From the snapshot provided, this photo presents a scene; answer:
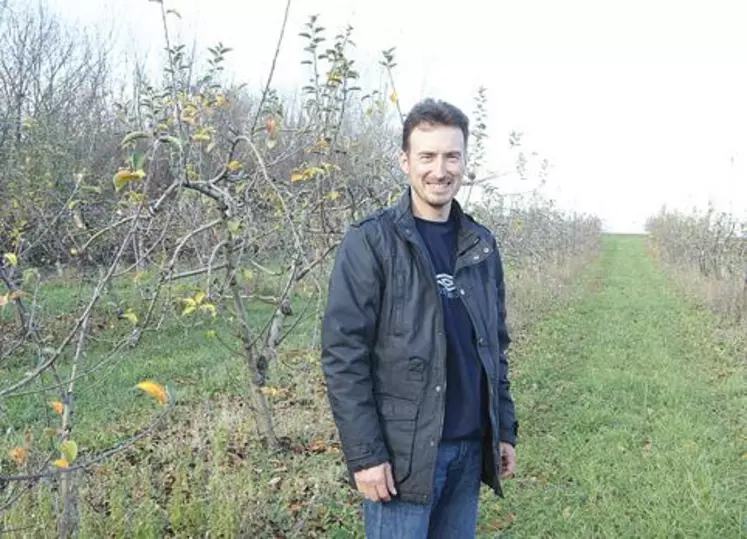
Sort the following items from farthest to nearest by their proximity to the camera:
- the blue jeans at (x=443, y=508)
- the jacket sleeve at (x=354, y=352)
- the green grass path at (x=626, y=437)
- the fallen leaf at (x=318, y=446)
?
1. the fallen leaf at (x=318, y=446)
2. the green grass path at (x=626, y=437)
3. the blue jeans at (x=443, y=508)
4. the jacket sleeve at (x=354, y=352)

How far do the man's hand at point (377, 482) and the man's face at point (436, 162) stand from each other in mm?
801

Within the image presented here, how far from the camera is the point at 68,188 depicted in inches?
409

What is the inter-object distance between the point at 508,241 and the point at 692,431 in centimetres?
747

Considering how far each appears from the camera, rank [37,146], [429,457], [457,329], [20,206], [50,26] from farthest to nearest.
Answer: [50,26] → [37,146] → [20,206] → [457,329] → [429,457]

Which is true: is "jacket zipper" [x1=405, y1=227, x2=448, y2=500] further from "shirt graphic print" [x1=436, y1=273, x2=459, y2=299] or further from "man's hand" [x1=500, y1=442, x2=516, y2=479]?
"man's hand" [x1=500, y1=442, x2=516, y2=479]

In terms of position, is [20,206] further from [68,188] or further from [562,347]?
[562,347]

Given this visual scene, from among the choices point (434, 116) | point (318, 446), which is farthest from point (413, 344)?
point (318, 446)

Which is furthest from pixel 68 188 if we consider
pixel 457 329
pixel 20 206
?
pixel 457 329

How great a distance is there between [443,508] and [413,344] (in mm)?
611

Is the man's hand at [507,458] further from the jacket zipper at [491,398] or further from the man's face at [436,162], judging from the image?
the man's face at [436,162]

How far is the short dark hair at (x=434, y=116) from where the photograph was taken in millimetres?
2016

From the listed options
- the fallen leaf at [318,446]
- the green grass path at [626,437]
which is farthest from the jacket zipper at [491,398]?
the fallen leaf at [318,446]

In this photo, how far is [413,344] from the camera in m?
1.96

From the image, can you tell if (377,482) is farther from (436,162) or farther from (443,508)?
(436,162)
